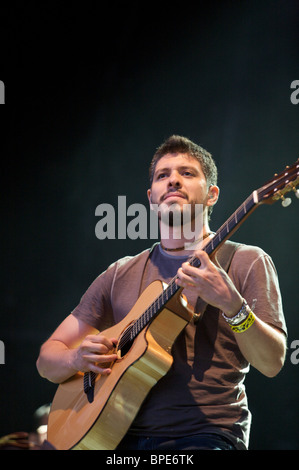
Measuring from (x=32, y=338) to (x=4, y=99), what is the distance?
1.99m

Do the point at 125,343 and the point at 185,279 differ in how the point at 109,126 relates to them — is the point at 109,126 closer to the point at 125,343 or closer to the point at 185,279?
the point at 125,343

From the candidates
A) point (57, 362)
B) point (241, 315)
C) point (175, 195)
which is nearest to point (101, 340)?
point (57, 362)

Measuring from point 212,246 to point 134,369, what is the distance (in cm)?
60

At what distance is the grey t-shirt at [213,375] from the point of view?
1.99m

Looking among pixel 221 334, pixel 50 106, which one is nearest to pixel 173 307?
pixel 221 334

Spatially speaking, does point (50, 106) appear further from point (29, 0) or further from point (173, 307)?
point (173, 307)

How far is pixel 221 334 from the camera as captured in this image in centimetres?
217

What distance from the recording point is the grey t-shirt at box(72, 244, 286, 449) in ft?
6.53

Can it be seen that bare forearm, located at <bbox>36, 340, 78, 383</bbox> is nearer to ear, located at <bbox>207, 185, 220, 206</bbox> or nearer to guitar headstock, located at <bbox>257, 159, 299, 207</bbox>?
ear, located at <bbox>207, 185, 220, 206</bbox>

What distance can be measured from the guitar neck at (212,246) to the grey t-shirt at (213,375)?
0.61ft

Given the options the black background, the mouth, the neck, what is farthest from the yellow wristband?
the black background

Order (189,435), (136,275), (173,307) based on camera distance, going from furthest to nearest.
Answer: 1. (136,275)
2. (173,307)
3. (189,435)

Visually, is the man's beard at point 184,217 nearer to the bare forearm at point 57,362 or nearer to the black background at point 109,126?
the bare forearm at point 57,362

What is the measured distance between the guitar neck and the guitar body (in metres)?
0.03
